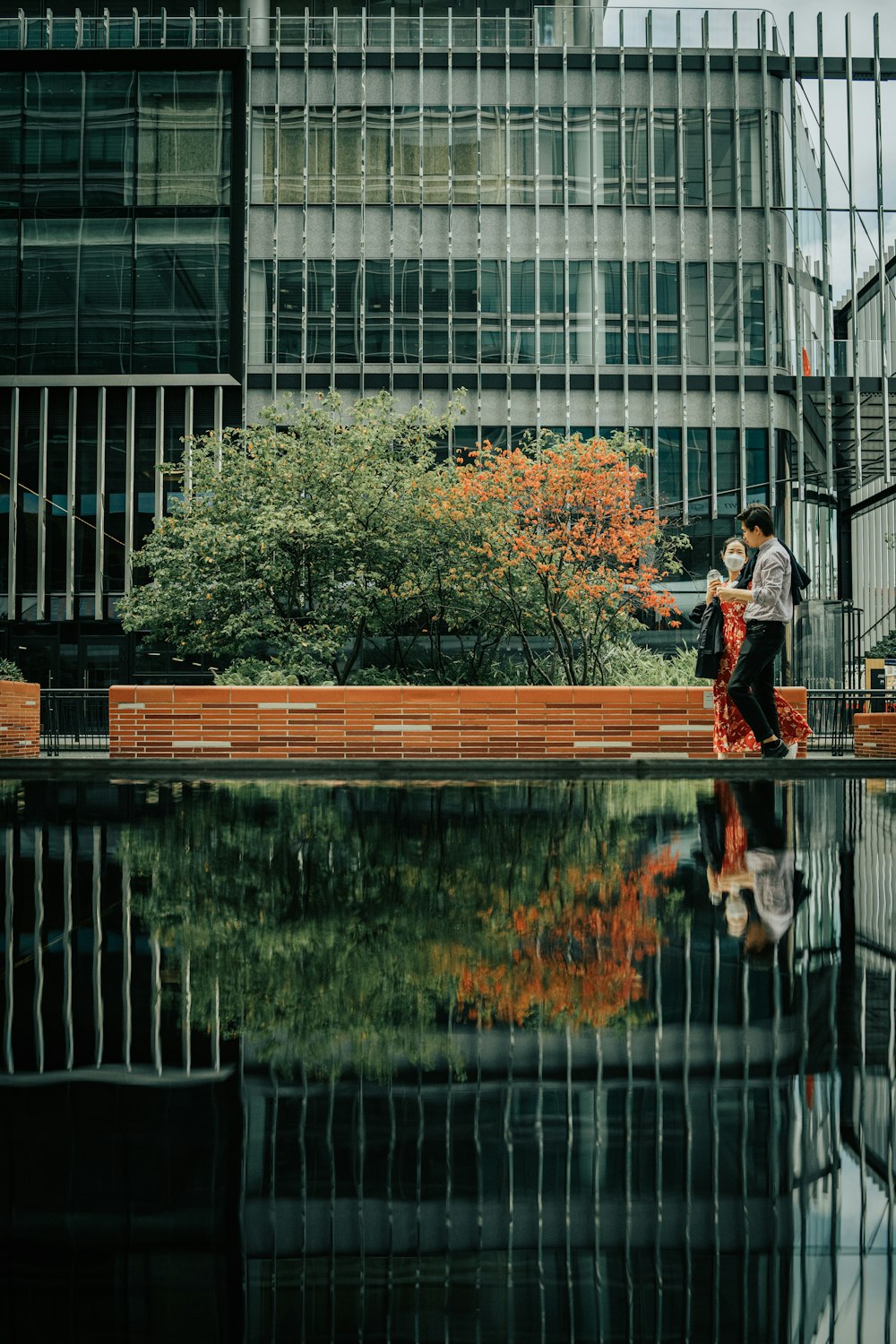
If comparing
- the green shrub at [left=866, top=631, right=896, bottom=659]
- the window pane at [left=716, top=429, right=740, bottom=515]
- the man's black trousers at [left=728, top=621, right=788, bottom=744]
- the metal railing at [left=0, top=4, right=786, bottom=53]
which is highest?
the metal railing at [left=0, top=4, right=786, bottom=53]

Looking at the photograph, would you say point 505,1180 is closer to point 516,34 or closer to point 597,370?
point 597,370

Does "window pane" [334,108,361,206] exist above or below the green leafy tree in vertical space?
above

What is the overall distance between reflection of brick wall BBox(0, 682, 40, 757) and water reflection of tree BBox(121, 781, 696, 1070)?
29.7 feet

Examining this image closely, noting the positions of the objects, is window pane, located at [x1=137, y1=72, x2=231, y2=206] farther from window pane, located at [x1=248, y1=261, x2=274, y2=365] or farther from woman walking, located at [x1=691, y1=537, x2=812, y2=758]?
woman walking, located at [x1=691, y1=537, x2=812, y2=758]

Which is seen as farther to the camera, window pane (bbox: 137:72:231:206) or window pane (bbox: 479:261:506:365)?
window pane (bbox: 137:72:231:206)

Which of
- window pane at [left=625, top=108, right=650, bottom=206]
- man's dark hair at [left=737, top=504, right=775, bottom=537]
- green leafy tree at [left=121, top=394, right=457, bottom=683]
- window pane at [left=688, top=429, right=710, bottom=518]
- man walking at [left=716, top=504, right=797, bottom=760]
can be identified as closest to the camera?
man walking at [left=716, top=504, right=797, bottom=760]

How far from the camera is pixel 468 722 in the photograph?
16.1m

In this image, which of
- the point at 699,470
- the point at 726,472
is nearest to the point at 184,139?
the point at 699,470

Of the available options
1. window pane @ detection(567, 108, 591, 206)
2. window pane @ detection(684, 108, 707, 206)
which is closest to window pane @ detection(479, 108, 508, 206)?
window pane @ detection(567, 108, 591, 206)

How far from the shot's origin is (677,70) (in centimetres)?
3816

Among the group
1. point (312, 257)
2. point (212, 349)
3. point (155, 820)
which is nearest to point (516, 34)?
point (312, 257)

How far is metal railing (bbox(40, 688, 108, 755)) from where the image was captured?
65.9 ft

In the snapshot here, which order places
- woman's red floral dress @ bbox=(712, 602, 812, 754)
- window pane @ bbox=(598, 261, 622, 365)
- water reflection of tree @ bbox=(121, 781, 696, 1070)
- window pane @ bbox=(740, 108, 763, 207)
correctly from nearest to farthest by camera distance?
water reflection of tree @ bbox=(121, 781, 696, 1070) < woman's red floral dress @ bbox=(712, 602, 812, 754) < window pane @ bbox=(740, 108, 763, 207) < window pane @ bbox=(598, 261, 622, 365)

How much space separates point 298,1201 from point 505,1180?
45 centimetres
